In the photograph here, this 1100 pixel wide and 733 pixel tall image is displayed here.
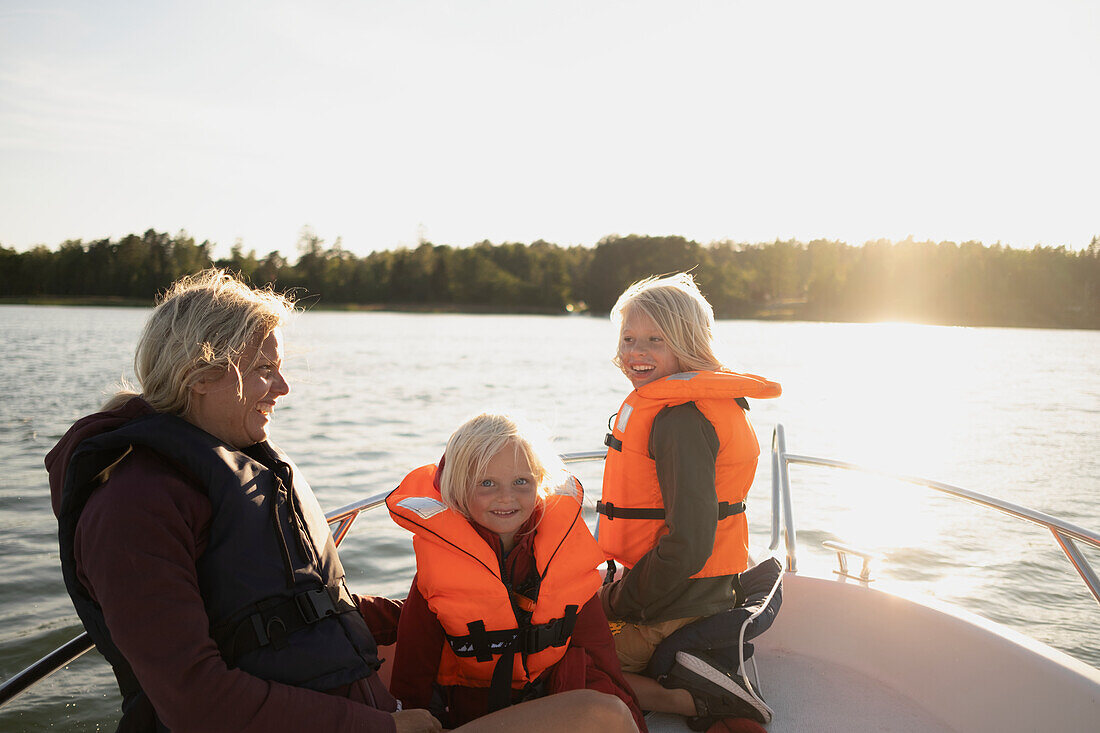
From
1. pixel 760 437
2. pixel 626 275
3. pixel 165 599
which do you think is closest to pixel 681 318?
pixel 165 599

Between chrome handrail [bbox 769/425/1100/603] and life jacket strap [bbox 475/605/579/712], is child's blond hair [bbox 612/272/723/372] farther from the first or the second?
life jacket strap [bbox 475/605/579/712]

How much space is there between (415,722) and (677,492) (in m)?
0.78

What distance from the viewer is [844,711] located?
2143 millimetres

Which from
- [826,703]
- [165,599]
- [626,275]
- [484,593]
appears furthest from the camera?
[626,275]

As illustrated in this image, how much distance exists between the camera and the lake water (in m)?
4.65

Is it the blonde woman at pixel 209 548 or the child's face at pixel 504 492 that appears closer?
the blonde woman at pixel 209 548

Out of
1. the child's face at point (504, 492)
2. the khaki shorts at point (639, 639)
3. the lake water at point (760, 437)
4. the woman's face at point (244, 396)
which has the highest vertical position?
the woman's face at point (244, 396)

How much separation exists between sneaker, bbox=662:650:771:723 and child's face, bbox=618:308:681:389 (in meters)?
0.73

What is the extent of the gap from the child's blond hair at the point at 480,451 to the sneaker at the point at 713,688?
62 cm

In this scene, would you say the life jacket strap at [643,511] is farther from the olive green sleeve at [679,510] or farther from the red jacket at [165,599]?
the red jacket at [165,599]

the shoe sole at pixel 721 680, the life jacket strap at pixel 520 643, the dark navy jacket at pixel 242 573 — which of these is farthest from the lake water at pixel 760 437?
the shoe sole at pixel 721 680

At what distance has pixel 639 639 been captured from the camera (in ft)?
6.53

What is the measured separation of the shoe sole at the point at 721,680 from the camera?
1.90 m

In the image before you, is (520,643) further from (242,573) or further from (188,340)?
(188,340)
